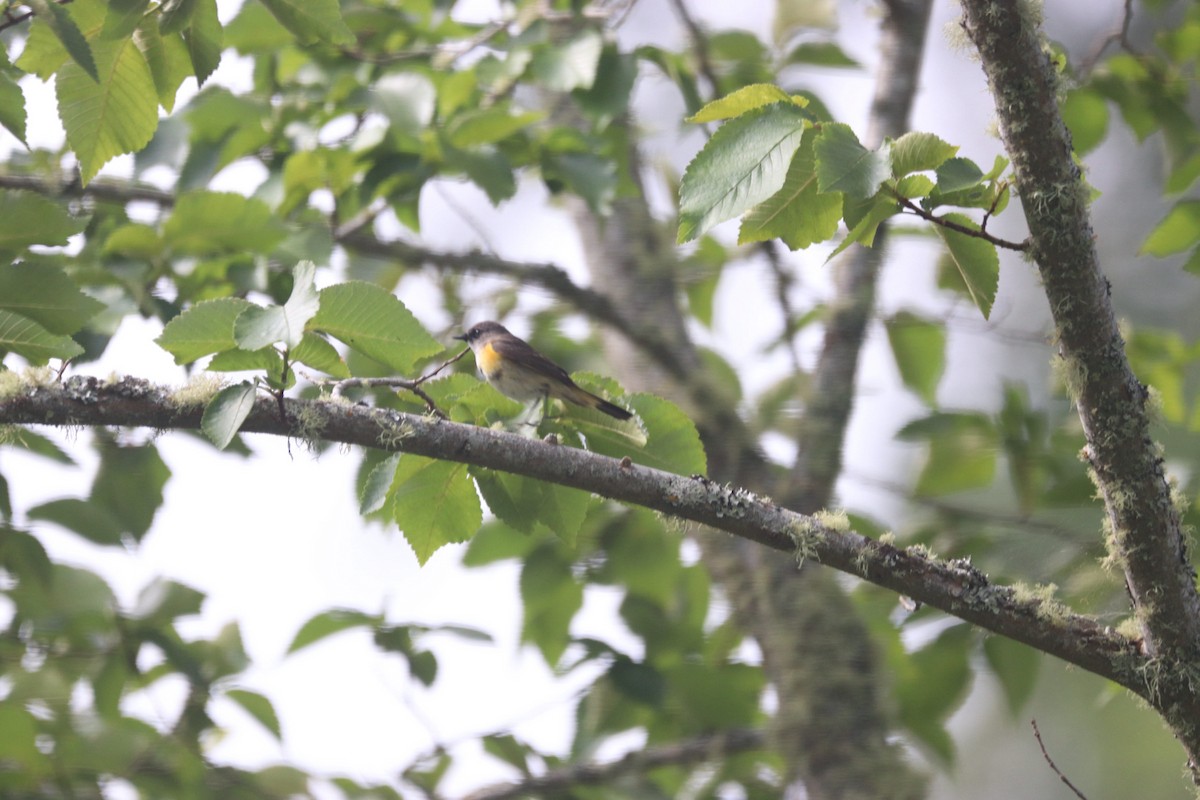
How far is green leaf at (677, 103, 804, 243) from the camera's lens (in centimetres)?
181

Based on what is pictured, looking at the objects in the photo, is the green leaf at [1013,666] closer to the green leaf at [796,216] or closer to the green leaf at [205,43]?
the green leaf at [796,216]

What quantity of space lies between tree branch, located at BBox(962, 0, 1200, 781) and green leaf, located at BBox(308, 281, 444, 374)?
3.80ft

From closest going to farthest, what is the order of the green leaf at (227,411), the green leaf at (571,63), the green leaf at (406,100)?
the green leaf at (227,411) → the green leaf at (406,100) → the green leaf at (571,63)

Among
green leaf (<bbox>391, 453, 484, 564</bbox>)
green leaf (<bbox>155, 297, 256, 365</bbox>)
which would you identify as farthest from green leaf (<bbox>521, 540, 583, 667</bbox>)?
green leaf (<bbox>155, 297, 256, 365</bbox>)

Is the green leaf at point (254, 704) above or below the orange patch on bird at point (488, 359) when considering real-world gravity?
A: below

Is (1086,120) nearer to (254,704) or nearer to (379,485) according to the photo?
(379,485)

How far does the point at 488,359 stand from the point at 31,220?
2328 mm

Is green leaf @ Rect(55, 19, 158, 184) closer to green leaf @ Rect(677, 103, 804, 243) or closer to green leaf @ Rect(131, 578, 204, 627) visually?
green leaf @ Rect(677, 103, 804, 243)

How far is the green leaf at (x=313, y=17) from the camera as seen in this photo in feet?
7.49

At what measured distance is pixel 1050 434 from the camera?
432 centimetres

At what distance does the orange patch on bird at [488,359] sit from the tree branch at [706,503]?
240 cm

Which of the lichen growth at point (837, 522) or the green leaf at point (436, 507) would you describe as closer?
the lichen growth at point (837, 522)

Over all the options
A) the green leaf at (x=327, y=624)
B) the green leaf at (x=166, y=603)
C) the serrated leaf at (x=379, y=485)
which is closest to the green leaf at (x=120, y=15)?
the serrated leaf at (x=379, y=485)

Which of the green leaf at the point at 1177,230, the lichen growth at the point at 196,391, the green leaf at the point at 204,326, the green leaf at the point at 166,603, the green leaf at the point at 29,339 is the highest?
the green leaf at the point at 1177,230
